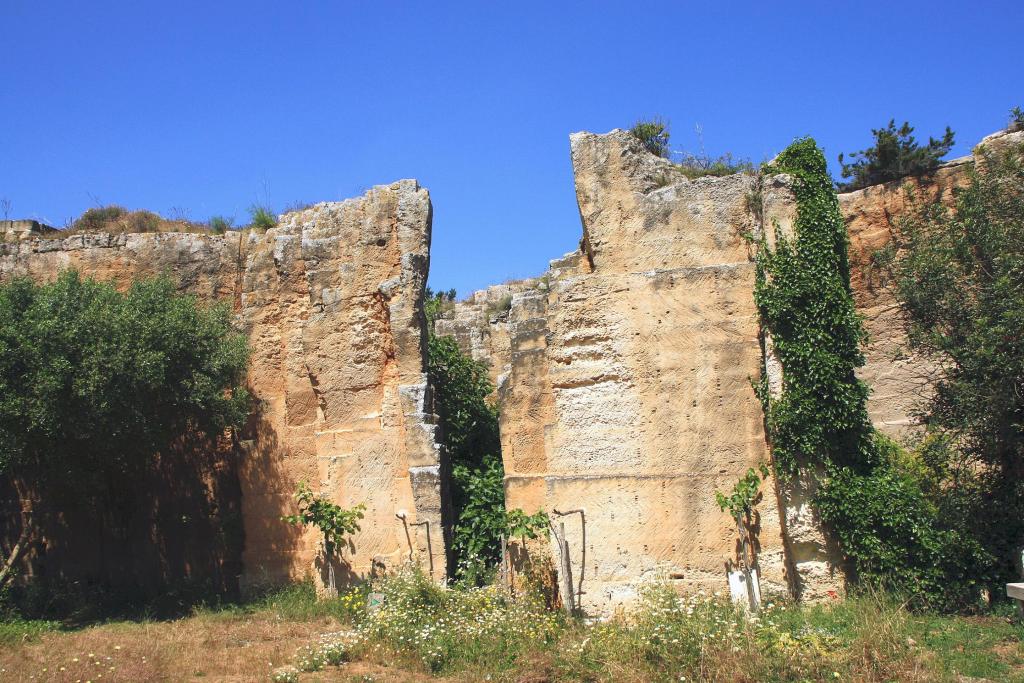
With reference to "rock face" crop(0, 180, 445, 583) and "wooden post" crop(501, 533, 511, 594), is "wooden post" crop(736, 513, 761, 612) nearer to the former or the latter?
"wooden post" crop(501, 533, 511, 594)

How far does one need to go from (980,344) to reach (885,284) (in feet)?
16.2

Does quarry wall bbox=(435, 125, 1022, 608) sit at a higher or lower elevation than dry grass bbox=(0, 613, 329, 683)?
higher

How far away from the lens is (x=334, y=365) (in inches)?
466

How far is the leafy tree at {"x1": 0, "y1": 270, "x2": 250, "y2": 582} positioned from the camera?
10.2m

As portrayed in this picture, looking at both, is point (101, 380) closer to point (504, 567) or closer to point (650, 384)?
point (504, 567)

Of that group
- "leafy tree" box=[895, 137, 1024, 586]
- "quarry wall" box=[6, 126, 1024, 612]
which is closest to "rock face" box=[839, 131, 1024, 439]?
"quarry wall" box=[6, 126, 1024, 612]

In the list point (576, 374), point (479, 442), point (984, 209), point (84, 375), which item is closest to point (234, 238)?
point (84, 375)

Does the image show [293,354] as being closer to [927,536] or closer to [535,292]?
[535,292]

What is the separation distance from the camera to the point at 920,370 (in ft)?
42.4

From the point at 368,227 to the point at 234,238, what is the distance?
8.41ft

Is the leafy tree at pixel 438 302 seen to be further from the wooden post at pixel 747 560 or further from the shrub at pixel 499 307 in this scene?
the wooden post at pixel 747 560

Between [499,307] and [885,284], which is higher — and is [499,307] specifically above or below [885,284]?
above

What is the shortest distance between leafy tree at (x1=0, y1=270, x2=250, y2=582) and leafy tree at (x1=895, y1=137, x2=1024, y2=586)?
866cm

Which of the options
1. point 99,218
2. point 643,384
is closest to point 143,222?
point 99,218
